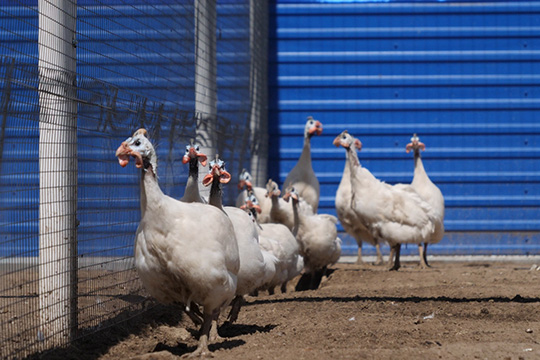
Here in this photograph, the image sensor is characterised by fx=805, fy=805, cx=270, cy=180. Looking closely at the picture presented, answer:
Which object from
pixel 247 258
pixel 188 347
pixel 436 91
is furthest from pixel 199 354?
pixel 436 91

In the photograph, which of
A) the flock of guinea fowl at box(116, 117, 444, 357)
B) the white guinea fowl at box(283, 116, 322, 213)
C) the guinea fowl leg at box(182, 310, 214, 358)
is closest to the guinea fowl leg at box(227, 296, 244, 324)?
the flock of guinea fowl at box(116, 117, 444, 357)

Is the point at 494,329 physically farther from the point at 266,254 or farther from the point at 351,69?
the point at 351,69

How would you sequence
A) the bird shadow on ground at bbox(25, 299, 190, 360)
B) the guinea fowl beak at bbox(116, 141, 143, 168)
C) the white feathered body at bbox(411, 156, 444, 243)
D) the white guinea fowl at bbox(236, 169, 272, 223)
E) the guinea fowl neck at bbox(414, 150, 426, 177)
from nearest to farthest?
the guinea fowl beak at bbox(116, 141, 143, 168), the bird shadow on ground at bbox(25, 299, 190, 360), the white guinea fowl at bbox(236, 169, 272, 223), the white feathered body at bbox(411, 156, 444, 243), the guinea fowl neck at bbox(414, 150, 426, 177)

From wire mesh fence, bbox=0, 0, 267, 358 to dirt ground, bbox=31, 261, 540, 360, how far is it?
39cm

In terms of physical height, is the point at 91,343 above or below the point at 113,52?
below

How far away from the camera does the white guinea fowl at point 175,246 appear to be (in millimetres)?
5809

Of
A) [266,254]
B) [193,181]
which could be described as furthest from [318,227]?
[193,181]

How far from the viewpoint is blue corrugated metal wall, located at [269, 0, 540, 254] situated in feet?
49.3

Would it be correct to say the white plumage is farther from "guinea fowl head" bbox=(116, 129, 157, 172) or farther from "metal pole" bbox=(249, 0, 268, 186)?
"metal pole" bbox=(249, 0, 268, 186)

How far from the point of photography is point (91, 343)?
20.9 feet

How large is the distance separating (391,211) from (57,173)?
289 inches

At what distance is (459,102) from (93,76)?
9.81 metres

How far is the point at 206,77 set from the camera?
1053 cm

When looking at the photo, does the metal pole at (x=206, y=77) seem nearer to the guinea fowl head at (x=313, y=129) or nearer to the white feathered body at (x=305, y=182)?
the white feathered body at (x=305, y=182)
